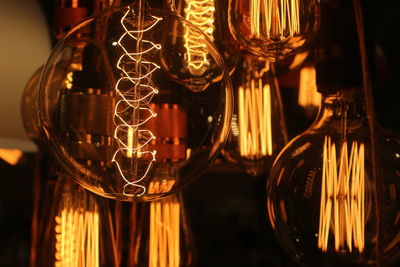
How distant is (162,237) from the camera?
33.6 inches

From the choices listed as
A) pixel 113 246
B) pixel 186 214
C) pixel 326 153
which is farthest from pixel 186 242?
pixel 326 153

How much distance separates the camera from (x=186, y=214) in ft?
2.99

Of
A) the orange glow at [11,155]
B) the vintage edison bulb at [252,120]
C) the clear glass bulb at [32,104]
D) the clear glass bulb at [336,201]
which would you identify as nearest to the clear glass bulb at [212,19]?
the vintage edison bulb at [252,120]

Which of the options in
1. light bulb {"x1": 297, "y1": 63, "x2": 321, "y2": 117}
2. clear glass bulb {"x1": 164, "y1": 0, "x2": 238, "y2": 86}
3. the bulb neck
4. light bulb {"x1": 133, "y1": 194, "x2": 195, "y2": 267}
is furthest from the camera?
light bulb {"x1": 297, "y1": 63, "x2": 321, "y2": 117}

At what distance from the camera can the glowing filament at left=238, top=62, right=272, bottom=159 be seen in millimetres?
847

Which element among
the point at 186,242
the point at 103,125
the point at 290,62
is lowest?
the point at 186,242

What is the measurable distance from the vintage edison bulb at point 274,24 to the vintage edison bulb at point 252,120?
244mm

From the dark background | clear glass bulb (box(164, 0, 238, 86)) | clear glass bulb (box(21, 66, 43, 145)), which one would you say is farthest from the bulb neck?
the dark background

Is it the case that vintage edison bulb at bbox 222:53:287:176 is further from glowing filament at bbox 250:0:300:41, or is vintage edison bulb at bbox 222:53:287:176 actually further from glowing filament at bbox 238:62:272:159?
glowing filament at bbox 250:0:300:41

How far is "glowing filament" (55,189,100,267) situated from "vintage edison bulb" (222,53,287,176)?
210 mm

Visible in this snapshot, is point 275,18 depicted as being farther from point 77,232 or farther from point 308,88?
point 308,88

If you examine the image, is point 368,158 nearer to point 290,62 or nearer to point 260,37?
point 260,37

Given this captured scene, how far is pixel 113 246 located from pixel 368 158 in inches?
10.5

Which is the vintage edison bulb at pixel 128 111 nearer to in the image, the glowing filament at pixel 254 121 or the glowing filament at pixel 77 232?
the glowing filament at pixel 77 232
